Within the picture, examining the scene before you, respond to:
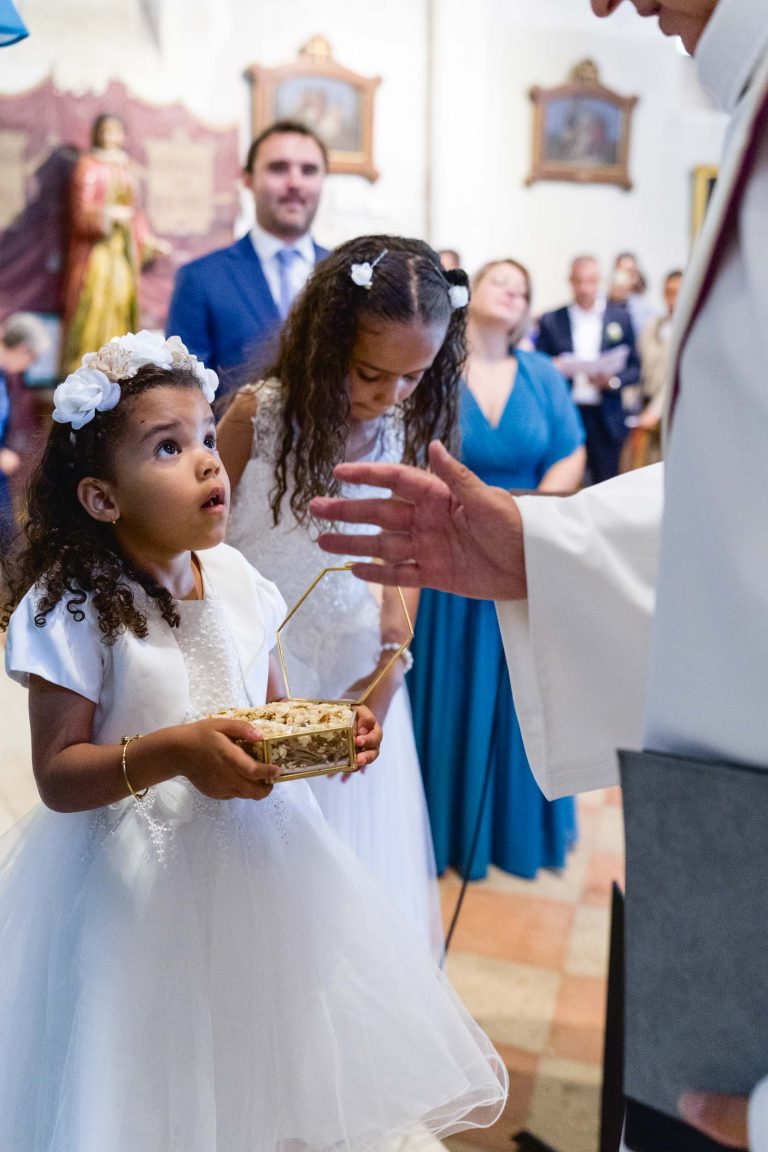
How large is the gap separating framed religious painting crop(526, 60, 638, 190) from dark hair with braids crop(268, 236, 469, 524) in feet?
29.8

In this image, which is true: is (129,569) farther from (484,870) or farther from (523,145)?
(523,145)

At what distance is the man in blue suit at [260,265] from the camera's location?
11.3 feet

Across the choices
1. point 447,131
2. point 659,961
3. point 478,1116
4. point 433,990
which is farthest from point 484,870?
point 447,131

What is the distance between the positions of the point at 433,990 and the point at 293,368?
1.22m

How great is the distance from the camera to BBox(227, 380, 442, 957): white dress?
2367 mm

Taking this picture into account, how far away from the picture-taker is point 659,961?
109 cm

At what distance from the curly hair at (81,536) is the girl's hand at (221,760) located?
235mm

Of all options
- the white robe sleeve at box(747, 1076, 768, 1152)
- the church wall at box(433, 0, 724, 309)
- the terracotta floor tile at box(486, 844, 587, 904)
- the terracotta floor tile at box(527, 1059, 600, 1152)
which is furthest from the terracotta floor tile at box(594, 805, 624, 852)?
the church wall at box(433, 0, 724, 309)

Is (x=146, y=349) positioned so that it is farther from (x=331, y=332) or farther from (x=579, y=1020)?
(x=579, y=1020)

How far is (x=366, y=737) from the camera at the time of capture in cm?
162

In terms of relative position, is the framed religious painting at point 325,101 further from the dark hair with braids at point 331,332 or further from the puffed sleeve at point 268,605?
the puffed sleeve at point 268,605

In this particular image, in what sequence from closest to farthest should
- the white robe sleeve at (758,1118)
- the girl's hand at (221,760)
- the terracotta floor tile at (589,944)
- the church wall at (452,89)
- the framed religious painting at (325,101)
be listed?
1. the white robe sleeve at (758,1118)
2. the girl's hand at (221,760)
3. the terracotta floor tile at (589,944)
4. the church wall at (452,89)
5. the framed religious painting at (325,101)

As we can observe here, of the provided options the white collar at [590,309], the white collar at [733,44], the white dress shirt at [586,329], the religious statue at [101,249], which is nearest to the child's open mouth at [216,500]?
the white collar at [733,44]

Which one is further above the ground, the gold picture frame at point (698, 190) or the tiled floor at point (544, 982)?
the gold picture frame at point (698, 190)
